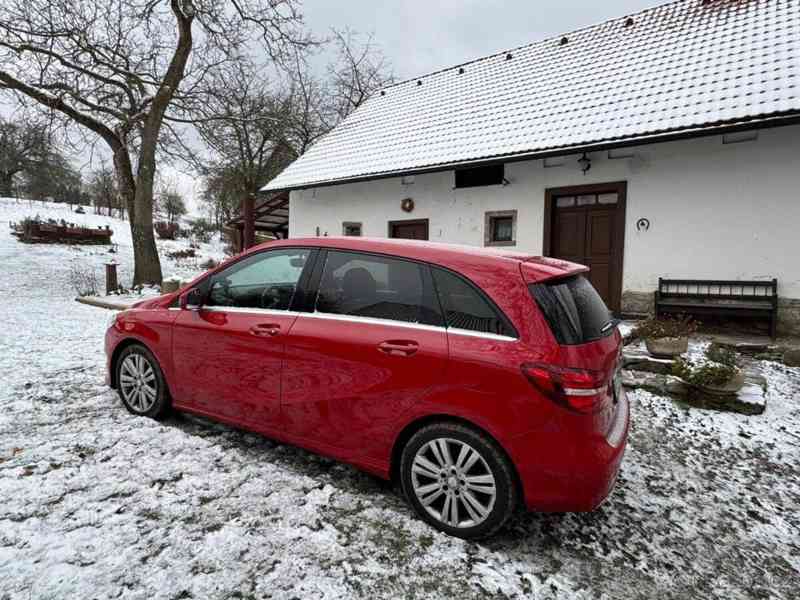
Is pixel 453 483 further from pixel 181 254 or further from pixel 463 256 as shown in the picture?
pixel 181 254

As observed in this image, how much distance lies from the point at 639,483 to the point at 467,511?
144 cm

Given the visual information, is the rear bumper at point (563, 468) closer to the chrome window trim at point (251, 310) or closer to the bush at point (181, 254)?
the chrome window trim at point (251, 310)

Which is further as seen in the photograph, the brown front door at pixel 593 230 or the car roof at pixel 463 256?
the brown front door at pixel 593 230

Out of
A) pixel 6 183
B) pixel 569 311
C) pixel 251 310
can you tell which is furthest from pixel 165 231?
pixel 569 311

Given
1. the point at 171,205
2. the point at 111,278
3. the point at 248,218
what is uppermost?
the point at 171,205

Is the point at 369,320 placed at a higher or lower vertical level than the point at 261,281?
lower

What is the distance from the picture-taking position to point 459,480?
2.21 m

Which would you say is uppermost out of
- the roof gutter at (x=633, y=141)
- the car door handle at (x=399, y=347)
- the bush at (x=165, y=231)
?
the roof gutter at (x=633, y=141)

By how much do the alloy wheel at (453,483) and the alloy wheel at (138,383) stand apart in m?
2.36

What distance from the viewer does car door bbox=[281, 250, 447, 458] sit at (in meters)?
2.29

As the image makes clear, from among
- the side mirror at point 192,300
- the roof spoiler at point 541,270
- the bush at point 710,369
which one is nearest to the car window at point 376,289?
the roof spoiler at point 541,270

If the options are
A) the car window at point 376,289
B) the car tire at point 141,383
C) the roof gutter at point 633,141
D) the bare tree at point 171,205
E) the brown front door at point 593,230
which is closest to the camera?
the car window at point 376,289

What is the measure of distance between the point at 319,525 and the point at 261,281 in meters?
1.64

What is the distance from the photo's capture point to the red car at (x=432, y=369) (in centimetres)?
202
